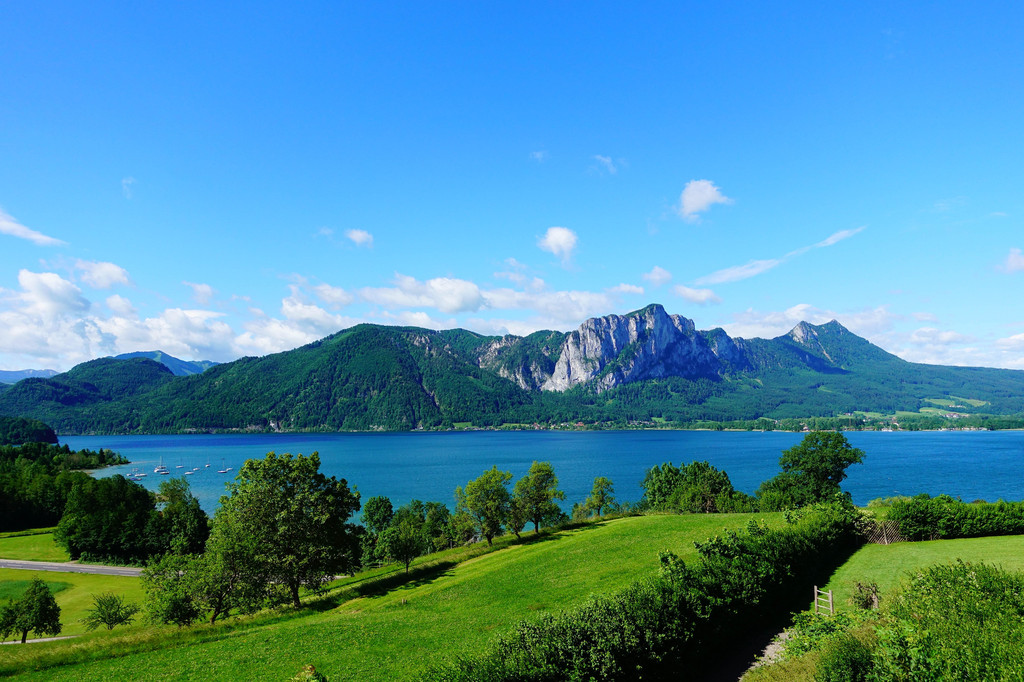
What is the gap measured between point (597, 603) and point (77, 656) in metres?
→ 25.6

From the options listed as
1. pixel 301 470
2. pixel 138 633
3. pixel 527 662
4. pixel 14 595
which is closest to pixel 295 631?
pixel 138 633

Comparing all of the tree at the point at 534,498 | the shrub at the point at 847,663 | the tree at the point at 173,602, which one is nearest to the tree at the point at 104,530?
the tree at the point at 173,602

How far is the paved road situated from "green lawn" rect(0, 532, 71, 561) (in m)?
3.96

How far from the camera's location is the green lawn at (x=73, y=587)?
50438mm

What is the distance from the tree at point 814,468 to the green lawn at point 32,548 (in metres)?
111

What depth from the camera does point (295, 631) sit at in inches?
1041

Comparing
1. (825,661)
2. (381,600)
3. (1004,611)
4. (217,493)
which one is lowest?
(217,493)

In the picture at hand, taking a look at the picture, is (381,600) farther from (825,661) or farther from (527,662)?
(825,661)

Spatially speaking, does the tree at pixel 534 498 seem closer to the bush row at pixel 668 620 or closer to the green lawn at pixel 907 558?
the green lawn at pixel 907 558

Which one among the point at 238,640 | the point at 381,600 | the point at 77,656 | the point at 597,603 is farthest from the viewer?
the point at 381,600

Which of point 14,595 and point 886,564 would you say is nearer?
point 886,564

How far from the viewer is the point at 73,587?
59.4m

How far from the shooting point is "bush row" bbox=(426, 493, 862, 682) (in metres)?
14.4

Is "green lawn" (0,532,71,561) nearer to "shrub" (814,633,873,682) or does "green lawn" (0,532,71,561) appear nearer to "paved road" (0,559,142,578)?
"paved road" (0,559,142,578)
